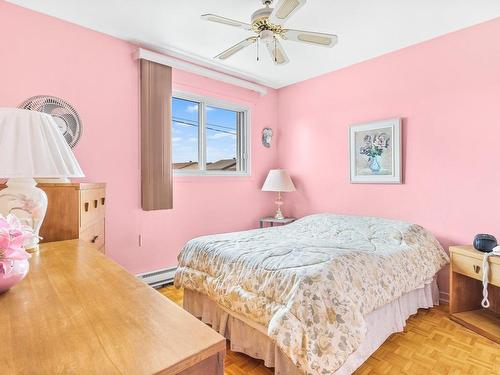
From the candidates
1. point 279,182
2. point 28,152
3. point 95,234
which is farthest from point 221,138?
point 28,152

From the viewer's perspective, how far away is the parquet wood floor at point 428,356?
67.0 inches

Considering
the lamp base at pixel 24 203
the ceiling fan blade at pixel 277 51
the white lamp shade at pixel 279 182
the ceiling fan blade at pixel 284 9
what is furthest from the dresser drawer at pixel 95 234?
the white lamp shade at pixel 279 182

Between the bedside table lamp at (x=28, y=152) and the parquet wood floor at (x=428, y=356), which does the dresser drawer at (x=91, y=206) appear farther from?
the parquet wood floor at (x=428, y=356)

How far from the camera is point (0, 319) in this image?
2.04ft

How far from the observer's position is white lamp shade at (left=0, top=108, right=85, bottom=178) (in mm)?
923

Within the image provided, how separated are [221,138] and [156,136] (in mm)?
1074

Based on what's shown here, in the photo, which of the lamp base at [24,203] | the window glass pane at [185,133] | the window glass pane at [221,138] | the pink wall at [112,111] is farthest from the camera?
the window glass pane at [221,138]

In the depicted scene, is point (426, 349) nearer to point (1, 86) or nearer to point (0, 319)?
point (0, 319)

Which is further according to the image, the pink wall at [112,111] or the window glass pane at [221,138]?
the window glass pane at [221,138]

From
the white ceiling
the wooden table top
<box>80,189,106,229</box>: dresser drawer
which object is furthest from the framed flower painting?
the wooden table top

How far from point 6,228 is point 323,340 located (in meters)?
1.34

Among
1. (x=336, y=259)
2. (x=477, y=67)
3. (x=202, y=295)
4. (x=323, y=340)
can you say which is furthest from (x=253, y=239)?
(x=477, y=67)

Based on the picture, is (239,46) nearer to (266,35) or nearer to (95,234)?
(266,35)

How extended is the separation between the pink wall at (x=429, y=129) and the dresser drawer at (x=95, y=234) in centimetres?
258
